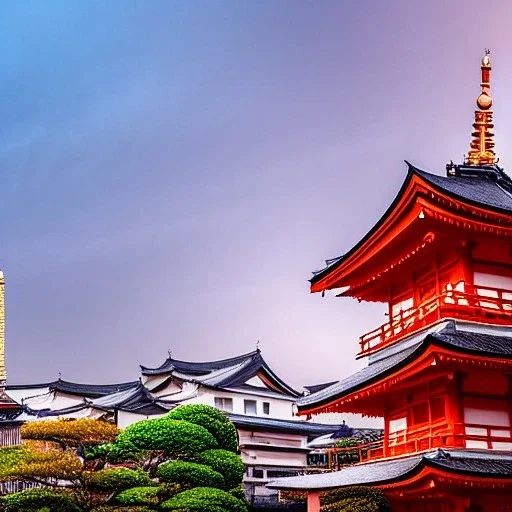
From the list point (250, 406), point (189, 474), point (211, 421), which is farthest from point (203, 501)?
point (250, 406)

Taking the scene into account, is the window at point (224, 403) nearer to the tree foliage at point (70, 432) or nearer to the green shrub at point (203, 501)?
the green shrub at point (203, 501)

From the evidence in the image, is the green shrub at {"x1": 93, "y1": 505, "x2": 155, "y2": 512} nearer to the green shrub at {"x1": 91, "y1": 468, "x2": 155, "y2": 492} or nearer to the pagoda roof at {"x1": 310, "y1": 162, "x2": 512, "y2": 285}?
the green shrub at {"x1": 91, "y1": 468, "x2": 155, "y2": 492}

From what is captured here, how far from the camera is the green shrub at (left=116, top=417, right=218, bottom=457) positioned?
95.6 feet

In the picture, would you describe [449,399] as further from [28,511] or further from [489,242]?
[28,511]

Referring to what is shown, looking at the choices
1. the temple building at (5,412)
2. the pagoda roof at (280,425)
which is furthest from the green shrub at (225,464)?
the pagoda roof at (280,425)

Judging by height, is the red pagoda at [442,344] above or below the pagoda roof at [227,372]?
below

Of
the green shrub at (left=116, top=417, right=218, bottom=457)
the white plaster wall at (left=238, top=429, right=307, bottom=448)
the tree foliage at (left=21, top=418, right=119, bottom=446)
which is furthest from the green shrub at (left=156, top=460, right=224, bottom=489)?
the white plaster wall at (left=238, top=429, right=307, bottom=448)

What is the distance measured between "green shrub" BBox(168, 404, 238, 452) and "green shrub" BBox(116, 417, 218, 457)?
1.81ft

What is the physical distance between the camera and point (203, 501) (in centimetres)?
2809

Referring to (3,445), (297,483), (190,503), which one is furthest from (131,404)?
(297,483)

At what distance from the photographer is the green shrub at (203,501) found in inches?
1100

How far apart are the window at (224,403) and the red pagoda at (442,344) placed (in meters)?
22.7

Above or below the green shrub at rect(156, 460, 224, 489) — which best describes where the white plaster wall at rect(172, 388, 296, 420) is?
above

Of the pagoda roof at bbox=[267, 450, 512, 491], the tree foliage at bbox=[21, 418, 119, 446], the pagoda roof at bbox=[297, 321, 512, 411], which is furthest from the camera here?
the tree foliage at bbox=[21, 418, 119, 446]
